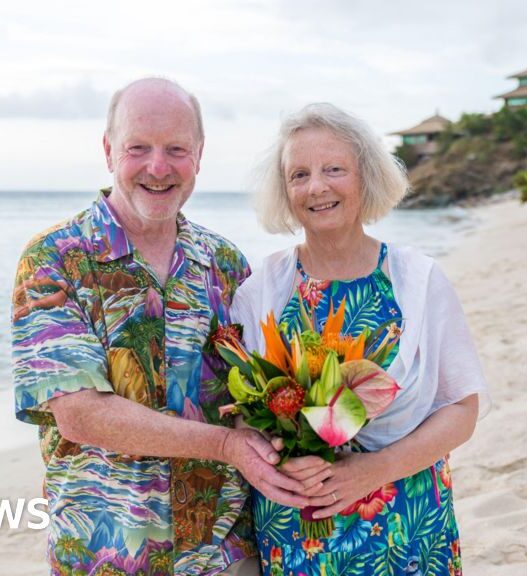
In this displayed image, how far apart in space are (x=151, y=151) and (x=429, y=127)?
3014 inches

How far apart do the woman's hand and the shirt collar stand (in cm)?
88

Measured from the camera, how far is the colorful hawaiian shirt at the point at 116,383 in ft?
7.96

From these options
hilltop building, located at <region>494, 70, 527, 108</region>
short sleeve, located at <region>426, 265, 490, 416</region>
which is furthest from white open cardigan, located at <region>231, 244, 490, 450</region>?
hilltop building, located at <region>494, 70, 527, 108</region>

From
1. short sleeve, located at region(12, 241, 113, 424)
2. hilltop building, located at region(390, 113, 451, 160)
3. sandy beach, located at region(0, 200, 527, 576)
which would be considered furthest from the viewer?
hilltop building, located at region(390, 113, 451, 160)

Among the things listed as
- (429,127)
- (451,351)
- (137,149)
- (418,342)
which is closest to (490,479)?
(451,351)

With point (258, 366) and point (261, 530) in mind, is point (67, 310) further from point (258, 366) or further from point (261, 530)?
point (261, 530)

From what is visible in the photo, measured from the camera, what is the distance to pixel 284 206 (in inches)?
120

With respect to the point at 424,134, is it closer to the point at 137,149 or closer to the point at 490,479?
the point at 490,479

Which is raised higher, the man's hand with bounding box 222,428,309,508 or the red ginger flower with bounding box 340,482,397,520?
the man's hand with bounding box 222,428,309,508

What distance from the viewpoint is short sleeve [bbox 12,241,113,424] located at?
2396 millimetres

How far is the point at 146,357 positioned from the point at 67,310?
12.2 inches

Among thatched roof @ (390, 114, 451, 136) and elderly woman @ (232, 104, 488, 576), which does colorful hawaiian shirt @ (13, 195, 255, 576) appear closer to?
elderly woman @ (232, 104, 488, 576)

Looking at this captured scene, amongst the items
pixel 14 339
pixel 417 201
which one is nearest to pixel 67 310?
pixel 14 339

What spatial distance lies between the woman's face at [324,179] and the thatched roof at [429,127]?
2905 inches
